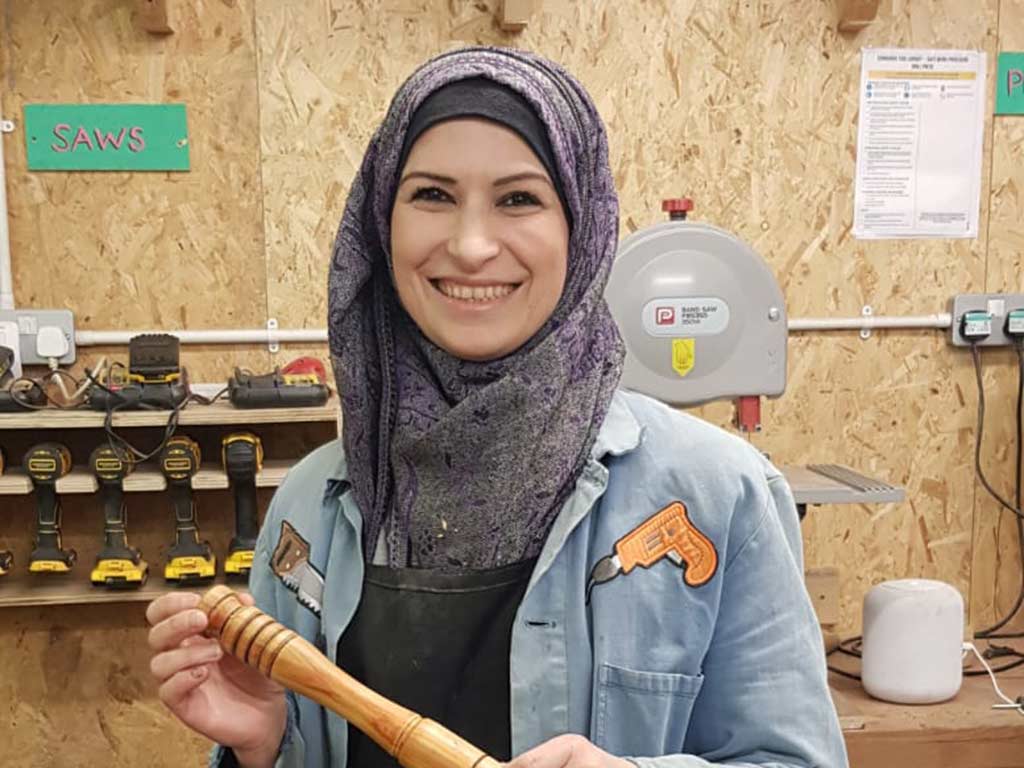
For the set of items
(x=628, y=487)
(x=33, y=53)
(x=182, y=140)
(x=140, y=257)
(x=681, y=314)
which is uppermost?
(x=33, y=53)

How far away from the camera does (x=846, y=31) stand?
7.34ft

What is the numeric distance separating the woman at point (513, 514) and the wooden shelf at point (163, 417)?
3.38 feet

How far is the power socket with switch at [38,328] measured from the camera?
2.11m

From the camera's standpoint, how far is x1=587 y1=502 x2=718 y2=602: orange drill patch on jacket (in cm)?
83

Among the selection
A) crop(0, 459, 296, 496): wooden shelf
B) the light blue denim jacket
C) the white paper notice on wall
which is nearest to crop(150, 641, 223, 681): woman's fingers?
the light blue denim jacket

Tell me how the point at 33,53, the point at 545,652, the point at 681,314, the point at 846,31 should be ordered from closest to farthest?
the point at 545,652 → the point at 681,314 → the point at 33,53 → the point at 846,31

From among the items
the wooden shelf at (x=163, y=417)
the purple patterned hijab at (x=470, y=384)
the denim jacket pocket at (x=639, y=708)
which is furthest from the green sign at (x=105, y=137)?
the denim jacket pocket at (x=639, y=708)

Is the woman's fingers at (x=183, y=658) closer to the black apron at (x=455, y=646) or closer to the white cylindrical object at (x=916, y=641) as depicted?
the black apron at (x=455, y=646)

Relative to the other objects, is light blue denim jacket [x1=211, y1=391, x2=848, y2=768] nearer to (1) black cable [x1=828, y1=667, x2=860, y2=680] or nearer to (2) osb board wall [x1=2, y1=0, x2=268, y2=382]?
(1) black cable [x1=828, y1=667, x2=860, y2=680]

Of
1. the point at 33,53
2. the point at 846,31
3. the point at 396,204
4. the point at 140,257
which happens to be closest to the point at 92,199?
Answer: the point at 140,257

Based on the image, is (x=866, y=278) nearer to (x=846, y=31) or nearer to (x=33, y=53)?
(x=846, y=31)

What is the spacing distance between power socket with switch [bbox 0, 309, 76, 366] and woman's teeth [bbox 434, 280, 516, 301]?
5.33ft

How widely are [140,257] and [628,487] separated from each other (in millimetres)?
1704

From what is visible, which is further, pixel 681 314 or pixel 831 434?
pixel 831 434
